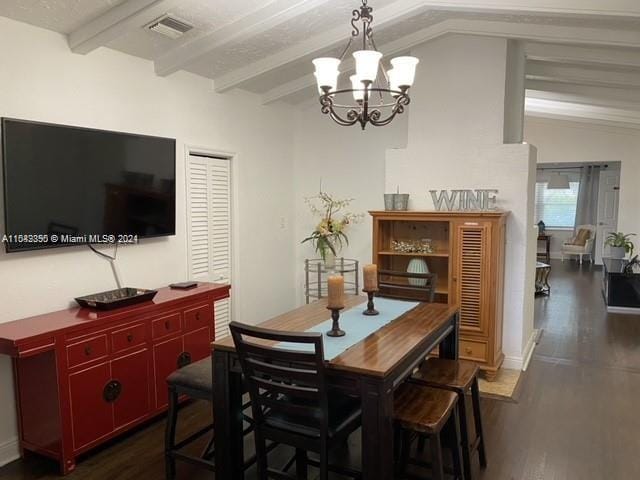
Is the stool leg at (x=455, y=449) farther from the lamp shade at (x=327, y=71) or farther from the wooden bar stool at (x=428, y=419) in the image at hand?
the lamp shade at (x=327, y=71)

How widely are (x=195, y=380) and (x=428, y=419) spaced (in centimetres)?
122

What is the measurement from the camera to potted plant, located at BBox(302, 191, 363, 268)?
5.30 metres

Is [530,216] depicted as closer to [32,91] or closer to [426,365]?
[426,365]

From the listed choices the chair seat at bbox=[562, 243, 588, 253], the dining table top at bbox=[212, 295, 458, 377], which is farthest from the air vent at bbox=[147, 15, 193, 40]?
the chair seat at bbox=[562, 243, 588, 253]

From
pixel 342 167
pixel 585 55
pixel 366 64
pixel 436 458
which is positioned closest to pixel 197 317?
pixel 436 458

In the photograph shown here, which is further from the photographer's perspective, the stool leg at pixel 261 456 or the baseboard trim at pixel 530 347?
the baseboard trim at pixel 530 347

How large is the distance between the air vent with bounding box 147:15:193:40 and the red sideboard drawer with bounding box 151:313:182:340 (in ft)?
6.29

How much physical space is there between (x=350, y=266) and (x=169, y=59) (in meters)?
2.89

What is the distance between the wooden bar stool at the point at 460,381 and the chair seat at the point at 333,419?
436 millimetres

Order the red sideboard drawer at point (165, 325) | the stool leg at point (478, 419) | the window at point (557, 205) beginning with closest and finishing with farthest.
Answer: the stool leg at point (478, 419), the red sideboard drawer at point (165, 325), the window at point (557, 205)

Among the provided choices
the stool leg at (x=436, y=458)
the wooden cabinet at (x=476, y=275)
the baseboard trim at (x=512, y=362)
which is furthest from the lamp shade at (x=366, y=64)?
the baseboard trim at (x=512, y=362)

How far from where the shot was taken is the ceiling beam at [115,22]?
2746mm

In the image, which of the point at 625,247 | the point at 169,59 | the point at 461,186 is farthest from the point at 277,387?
the point at 625,247

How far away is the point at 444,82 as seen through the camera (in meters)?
4.43
